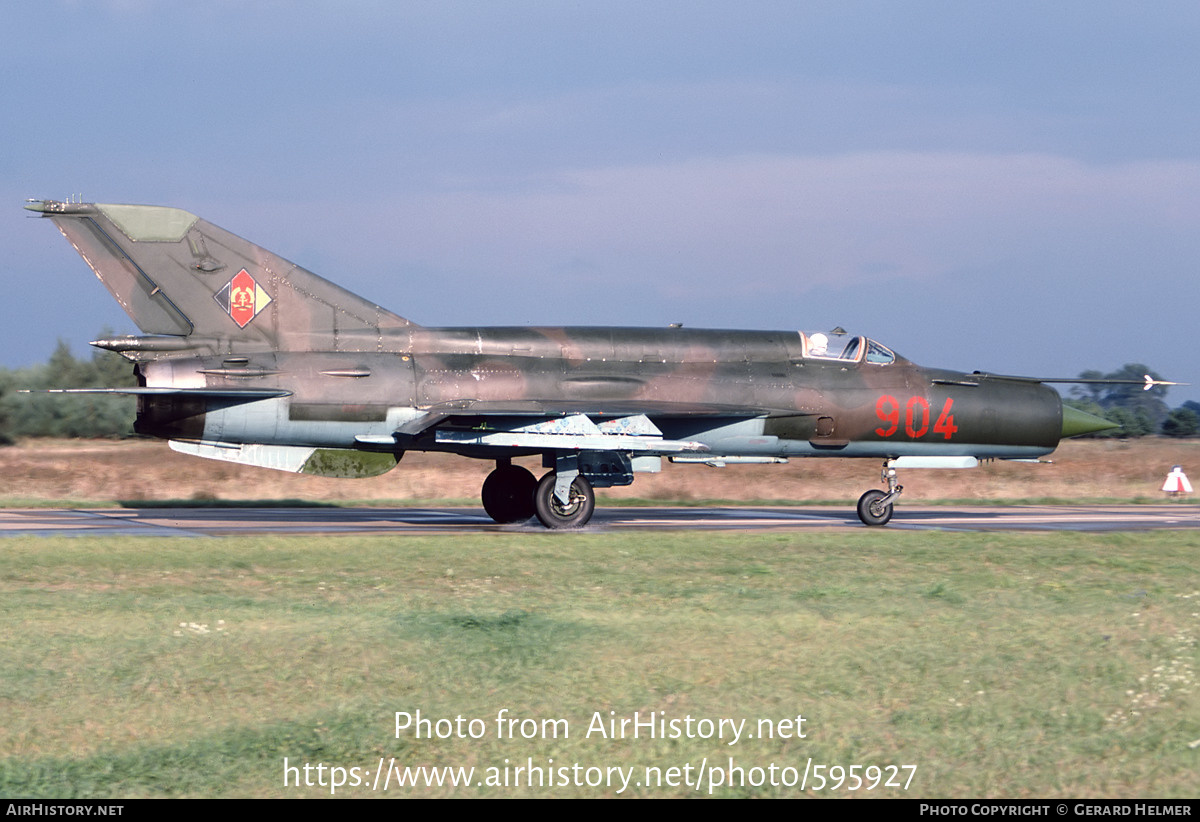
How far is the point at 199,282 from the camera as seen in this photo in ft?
59.8

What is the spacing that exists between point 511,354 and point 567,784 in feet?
43.9

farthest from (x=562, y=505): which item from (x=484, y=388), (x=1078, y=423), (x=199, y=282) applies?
(x=1078, y=423)

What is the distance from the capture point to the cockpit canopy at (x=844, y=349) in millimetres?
20531

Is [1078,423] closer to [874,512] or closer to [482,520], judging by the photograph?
[874,512]

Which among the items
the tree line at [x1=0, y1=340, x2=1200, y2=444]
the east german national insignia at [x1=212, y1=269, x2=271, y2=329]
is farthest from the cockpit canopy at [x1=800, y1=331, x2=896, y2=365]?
the tree line at [x1=0, y1=340, x2=1200, y2=444]

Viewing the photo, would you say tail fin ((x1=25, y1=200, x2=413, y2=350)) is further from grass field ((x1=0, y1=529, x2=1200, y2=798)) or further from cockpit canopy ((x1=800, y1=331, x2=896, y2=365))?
cockpit canopy ((x1=800, y1=331, x2=896, y2=365))

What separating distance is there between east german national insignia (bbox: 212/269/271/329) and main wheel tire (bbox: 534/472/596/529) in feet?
16.8

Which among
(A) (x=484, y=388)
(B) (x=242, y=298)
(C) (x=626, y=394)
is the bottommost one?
(C) (x=626, y=394)

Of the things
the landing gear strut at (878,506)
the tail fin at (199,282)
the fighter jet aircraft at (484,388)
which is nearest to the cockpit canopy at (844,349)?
the fighter jet aircraft at (484,388)

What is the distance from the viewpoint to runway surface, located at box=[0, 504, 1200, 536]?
18.0 m

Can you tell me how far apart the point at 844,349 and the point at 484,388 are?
6.32 meters

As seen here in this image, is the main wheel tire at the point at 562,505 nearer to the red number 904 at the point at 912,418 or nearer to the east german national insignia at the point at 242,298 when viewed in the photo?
the east german national insignia at the point at 242,298

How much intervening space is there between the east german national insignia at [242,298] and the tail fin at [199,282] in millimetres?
15
